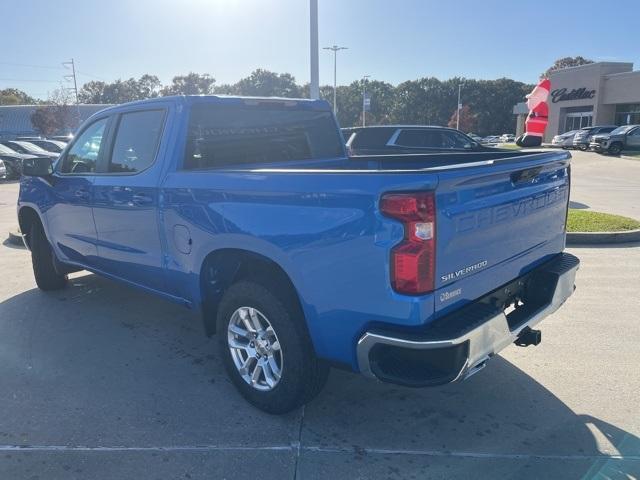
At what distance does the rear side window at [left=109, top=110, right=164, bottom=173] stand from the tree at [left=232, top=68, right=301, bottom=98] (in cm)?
8734

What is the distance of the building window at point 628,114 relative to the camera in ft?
145

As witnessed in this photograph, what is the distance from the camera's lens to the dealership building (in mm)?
44125

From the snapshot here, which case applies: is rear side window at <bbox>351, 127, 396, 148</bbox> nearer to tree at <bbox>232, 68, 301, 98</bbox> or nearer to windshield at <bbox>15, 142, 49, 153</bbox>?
windshield at <bbox>15, 142, 49, 153</bbox>

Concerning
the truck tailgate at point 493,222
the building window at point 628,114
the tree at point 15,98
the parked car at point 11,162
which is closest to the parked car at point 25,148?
the parked car at point 11,162

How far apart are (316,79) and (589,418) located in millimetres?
11843

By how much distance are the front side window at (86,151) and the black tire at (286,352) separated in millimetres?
2270

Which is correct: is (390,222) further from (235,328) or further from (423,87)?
(423,87)

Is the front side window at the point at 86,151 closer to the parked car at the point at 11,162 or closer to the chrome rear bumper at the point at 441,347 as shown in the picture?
the chrome rear bumper at the point at 441,347

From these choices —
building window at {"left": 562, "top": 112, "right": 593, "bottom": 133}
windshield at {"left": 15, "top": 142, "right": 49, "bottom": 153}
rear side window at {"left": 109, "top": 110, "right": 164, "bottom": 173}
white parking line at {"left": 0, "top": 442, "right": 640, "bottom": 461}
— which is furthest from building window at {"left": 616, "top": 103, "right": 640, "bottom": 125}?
white parking line at {"left": 0, "top": 442, "right": 640, "bottom": 461}

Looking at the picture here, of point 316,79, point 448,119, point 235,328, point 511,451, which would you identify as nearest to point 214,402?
point 235,328

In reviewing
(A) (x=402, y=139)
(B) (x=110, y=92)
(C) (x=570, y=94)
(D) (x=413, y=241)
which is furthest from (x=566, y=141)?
(B) (x=110, y=92)

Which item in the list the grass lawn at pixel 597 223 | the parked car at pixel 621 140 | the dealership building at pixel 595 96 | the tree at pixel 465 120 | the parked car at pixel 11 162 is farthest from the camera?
the tree at pixel 465 120

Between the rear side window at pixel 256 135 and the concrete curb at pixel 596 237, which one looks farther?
the concrete curb at pixel 596 237

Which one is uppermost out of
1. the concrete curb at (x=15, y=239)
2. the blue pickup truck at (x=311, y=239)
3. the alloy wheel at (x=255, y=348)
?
the blue pickup truck at (x=311, y=239)
